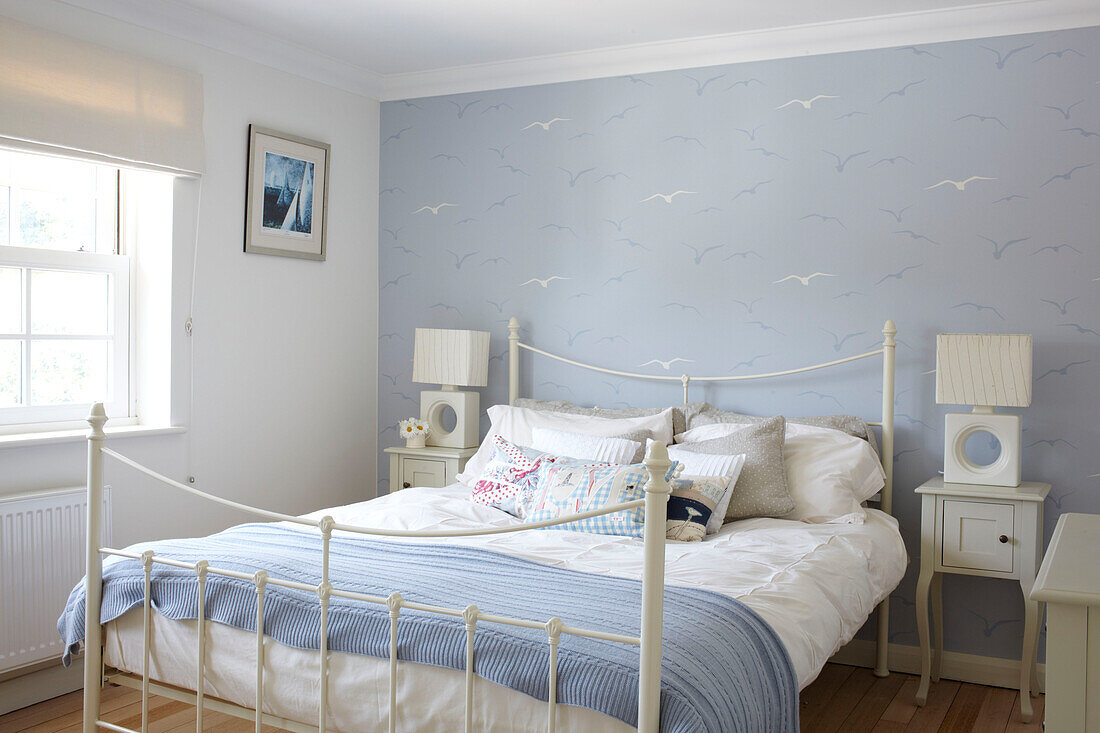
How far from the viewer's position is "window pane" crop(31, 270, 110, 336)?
3.14 meters

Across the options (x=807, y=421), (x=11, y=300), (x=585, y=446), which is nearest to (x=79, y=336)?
(x=11, y=300)

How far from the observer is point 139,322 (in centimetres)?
343

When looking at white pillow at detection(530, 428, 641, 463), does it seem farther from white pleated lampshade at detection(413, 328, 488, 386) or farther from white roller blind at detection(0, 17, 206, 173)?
white roller blind at detection(0, 17, 206, 173)

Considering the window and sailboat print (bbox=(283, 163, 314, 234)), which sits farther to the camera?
sailboat print (bbox=(283, 163, 314, 234))

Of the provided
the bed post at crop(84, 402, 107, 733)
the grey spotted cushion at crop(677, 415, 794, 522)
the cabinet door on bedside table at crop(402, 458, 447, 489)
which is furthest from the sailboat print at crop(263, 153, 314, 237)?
the grey spotted cushion at crop(677, 415, 794, 522)

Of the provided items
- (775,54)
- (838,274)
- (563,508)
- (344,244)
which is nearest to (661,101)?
(775,54)

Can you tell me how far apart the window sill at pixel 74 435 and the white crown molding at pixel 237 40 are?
142 cm

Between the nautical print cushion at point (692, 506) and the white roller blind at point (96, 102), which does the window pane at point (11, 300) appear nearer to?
the white roller blind at point (96, 102)

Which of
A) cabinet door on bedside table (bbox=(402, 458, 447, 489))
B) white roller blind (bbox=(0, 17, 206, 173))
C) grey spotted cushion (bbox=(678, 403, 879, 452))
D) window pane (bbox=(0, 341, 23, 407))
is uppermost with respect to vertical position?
white roller blind (bbox=(0, 17, 206, 173))

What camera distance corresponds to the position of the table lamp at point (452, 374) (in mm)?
3903

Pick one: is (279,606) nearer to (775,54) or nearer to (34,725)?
(34,725)

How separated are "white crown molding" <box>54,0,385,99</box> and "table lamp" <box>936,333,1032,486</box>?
2727 mm

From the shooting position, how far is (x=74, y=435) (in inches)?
120

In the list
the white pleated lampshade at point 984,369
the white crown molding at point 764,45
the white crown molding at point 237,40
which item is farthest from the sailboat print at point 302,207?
the white pleated lampshade at point 984,369
